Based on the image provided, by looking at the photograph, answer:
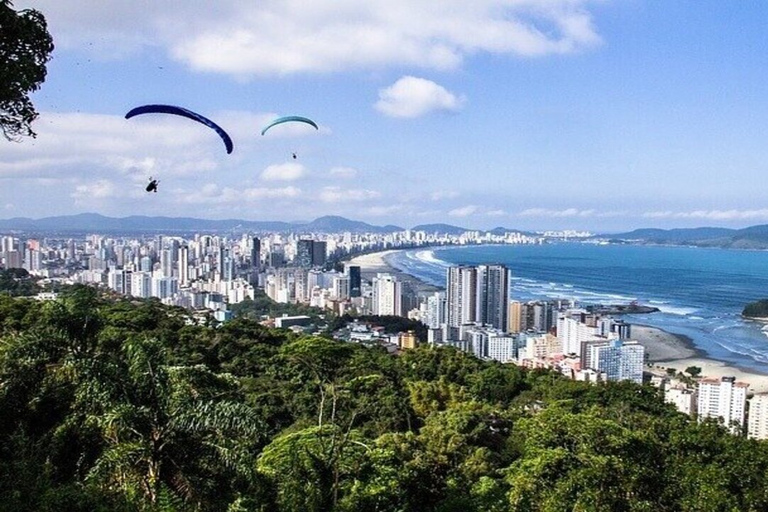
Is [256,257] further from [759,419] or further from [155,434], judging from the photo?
[155,434]

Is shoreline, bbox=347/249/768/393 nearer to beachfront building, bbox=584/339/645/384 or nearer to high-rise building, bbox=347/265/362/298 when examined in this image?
beachfront building, bbox=584/339/645/384

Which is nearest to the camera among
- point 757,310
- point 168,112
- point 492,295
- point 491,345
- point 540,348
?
point 168,112

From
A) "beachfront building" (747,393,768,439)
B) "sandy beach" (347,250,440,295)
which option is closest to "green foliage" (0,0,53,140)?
"beachfront building" (747,393,768,439)

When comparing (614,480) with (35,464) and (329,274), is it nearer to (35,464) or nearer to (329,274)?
(35,464)

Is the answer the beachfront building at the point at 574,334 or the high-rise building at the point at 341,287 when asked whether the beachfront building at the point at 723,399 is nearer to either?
the beachfront building at the point at 574,334

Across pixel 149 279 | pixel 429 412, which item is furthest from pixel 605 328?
pixel 149 279

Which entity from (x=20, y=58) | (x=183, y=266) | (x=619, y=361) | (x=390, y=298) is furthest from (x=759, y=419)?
(x=183, y=266)

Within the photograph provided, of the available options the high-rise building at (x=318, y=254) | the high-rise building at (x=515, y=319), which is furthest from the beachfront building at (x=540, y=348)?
the high-rise building at (x=318, y=254)
